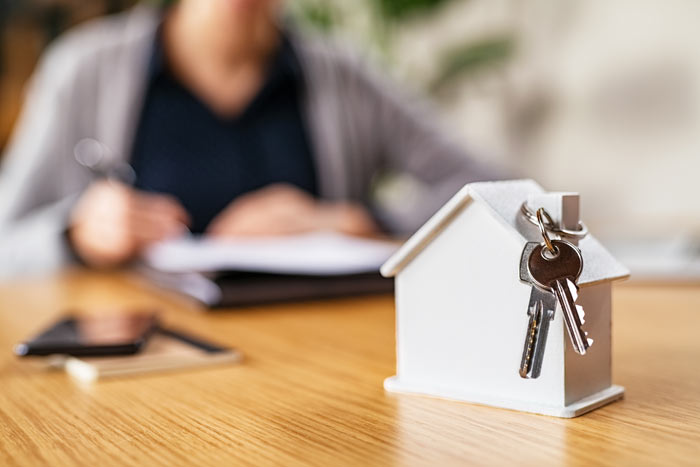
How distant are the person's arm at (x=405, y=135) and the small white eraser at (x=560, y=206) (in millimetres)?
1335

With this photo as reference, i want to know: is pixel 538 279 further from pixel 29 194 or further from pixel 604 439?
pixel 29 194

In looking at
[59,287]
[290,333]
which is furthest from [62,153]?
[290,333]

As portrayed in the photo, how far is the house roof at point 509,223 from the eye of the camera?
0.34m

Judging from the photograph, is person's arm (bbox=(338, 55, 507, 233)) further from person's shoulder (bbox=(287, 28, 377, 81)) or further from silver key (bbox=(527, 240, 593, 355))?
silver key (bbox=(527, 240, 593, 355))

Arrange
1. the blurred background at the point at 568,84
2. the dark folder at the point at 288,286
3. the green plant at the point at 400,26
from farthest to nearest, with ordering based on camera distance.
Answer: the green plant at the point at 400,26 → the blurred background at the point at 568,84 → the dark folder at the point at 288,286

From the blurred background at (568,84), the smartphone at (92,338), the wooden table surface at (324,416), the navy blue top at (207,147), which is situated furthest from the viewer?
the blurred background at (568,84)

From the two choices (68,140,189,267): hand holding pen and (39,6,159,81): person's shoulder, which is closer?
(68,140,189,267): hand holding pen

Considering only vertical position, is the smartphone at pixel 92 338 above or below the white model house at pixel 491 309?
below

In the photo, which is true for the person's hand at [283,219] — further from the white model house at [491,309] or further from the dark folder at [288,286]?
the white model house at [491,309]

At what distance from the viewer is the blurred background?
6.27ft

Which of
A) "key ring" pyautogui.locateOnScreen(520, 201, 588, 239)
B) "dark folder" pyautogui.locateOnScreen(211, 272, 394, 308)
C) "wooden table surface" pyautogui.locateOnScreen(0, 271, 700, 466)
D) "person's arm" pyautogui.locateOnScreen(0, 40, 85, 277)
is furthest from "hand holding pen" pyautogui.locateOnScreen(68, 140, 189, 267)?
"key ring" pyautogui.locateOnScreen(520, 201, 588, 239)

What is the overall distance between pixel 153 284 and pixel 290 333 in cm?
36

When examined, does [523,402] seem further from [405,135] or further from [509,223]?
[405,135]

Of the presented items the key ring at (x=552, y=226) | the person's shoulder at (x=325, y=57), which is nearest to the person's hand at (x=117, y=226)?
the person's shoulder at (x=325, y=57)
